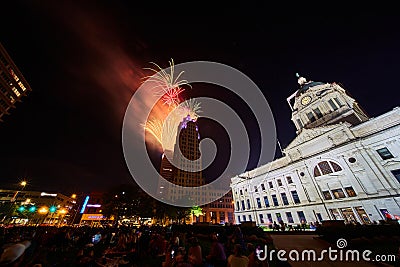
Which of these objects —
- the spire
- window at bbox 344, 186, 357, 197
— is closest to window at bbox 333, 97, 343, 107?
the spire

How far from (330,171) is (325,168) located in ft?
3.22

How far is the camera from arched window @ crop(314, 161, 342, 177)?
28.3 metres

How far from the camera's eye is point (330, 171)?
2891 centimetres

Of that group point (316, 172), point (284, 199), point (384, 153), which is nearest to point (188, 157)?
point (284, 199)

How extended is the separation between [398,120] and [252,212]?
112 feet

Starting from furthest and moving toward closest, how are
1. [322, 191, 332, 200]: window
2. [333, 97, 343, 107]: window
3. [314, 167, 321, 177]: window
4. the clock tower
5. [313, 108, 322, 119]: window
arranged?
[313, 108, 322, 119]: window
[333, 97, 343, 107]: window
the clock tower
[314, 167, 321, 177]: window
[322, 191, 332, 200]: window

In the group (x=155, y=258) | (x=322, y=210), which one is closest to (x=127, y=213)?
(x=155, y=258)

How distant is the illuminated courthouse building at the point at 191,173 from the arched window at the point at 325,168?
179 feet

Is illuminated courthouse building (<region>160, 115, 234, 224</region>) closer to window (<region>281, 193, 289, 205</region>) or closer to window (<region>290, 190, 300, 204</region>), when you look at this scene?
window (<region>281, 193, 289, 205</region>)

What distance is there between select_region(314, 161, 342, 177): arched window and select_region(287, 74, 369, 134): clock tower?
38.2ft

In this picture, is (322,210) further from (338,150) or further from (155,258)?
(155,258)

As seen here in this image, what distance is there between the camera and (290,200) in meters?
33.5

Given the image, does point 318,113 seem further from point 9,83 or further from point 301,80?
point 9,83

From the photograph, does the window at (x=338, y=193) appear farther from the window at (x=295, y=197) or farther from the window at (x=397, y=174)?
the window at (x=397, y=174)
